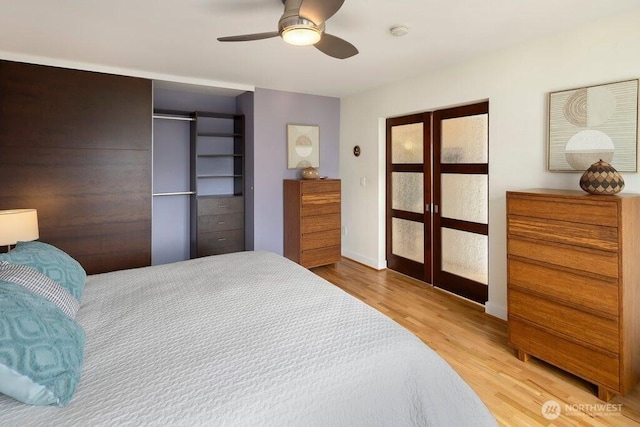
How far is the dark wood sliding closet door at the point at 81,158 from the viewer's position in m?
3.09

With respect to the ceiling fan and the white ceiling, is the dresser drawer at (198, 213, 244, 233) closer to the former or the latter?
the white ceiling

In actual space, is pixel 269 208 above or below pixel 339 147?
below

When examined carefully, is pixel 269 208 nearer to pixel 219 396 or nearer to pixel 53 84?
pixel 53 84

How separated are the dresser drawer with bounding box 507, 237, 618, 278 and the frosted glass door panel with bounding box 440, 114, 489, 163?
1154 mm

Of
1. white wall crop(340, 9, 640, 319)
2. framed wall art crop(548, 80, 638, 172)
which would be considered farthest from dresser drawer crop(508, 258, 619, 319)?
framed wall art crop(548, 80, 638, 172)

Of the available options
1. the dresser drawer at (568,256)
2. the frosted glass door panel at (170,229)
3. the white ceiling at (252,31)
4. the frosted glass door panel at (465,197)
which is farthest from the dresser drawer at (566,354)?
the frosted glass door panel at (170,229)

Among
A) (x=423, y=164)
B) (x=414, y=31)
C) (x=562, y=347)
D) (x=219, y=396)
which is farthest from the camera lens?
(x=423, y=164)

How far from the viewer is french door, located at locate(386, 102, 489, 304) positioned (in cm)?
336

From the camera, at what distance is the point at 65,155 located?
129 inches

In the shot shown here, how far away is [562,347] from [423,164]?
2270 millimetres

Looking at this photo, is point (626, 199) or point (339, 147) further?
point (339, 147)

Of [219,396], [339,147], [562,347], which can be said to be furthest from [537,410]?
[339,147]

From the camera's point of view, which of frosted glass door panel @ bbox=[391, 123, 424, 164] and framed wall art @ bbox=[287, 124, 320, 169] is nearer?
frosted glass door panel @ bbox=[391, 123, 424, 164]

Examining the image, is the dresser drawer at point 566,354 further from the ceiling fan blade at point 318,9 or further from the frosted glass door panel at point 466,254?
the ceiling fan blade at point 318,9
